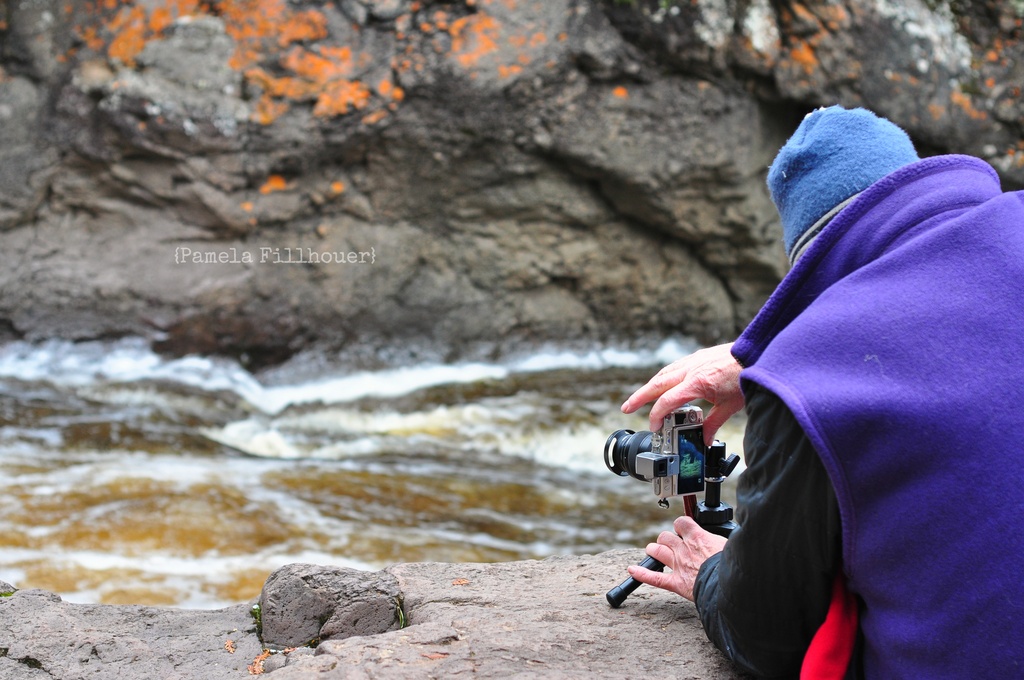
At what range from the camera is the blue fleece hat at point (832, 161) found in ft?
5.49

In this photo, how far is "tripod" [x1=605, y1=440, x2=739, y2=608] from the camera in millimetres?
2125

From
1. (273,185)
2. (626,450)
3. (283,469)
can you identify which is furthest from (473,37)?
(626,450)

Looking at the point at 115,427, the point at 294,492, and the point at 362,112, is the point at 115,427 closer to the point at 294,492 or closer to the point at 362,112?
the point at 294,492

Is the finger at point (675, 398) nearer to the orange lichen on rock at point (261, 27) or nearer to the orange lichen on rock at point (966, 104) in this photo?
the orange lichen on rock at point (261, 27)

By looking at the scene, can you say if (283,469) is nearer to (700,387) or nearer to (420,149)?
(420,149)

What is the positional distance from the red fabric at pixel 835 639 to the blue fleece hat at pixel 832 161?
619 millimetres

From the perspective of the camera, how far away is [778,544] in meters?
1.62

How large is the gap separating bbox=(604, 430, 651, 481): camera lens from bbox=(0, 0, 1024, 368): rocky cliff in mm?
4215

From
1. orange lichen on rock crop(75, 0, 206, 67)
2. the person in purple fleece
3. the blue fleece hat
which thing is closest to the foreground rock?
the person in purple fleece

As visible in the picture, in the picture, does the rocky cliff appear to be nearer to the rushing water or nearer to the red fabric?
the rushing water

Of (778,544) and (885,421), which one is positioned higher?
(885,421)

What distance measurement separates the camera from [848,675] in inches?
67.5

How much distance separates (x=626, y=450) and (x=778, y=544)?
0.60 meters

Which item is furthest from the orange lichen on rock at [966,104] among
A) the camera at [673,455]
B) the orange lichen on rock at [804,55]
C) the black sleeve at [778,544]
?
the black sleeve at [778,544]
